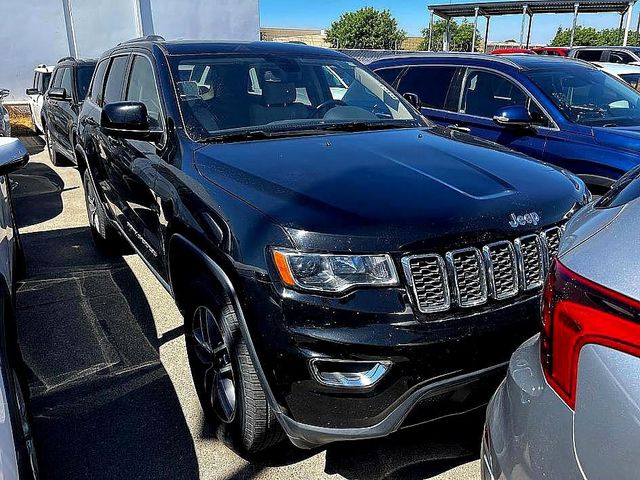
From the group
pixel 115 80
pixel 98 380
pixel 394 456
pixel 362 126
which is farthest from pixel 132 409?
pixel 115 80

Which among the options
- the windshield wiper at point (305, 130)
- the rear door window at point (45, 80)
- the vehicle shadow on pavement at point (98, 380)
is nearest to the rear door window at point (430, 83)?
the windshield wiper at point (305, 130)

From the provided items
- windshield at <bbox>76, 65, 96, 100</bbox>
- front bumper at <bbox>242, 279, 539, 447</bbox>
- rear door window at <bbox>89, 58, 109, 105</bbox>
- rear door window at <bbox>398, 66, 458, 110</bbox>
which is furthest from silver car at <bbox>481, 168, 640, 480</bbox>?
windshield at <bbox>76, 65, 96, 100</bbox>

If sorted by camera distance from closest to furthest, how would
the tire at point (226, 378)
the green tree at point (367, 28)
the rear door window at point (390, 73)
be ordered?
the tire at point (226, 378) → the rear door window at point (390, 73) → the green tree at point (367, 28)

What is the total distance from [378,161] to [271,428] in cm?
129

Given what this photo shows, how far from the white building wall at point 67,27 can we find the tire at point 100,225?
10452 millimetres

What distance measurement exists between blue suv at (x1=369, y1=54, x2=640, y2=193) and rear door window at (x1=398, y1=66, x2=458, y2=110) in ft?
0.03

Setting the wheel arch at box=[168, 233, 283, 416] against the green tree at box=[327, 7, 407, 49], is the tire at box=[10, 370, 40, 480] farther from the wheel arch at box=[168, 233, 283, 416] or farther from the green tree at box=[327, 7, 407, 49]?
the green tree at box=[327, 7, 407, 49]

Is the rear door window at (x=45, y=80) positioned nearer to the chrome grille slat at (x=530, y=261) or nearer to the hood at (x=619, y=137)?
the hood at (x=619, y=137)

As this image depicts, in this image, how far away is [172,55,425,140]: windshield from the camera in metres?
3.12

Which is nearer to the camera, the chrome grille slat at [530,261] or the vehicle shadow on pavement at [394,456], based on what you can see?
the chrome grille slat at [530,261]

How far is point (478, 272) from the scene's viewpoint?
2.09 m

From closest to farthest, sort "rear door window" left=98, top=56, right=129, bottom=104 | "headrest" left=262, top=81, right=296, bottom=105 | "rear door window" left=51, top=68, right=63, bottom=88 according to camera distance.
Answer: "headrest" left=262, top=81, right=296, bottom=105
"rear door window" left=98, top=56, right=129, bottom=104
"rear door window" left=51, top=68, right=63, bottom=88

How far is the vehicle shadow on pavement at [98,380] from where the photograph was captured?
8.50 feet

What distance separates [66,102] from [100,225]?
421 centimetres
